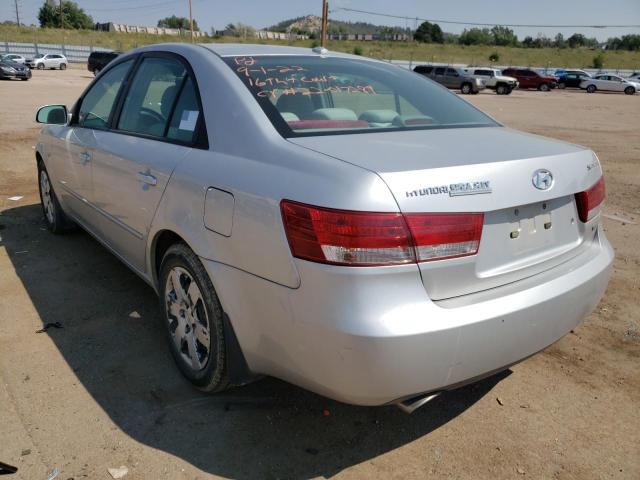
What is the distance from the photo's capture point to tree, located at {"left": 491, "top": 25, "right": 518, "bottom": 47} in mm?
105688

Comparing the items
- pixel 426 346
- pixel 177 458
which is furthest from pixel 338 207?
pixel 177 458

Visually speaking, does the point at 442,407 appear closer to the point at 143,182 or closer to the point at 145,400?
the point at 145,400

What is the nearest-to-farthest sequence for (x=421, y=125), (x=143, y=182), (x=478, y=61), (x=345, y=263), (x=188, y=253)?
(x=345, y=263)
(x=188, y=253)
(x=421, y=125)
(x=143, y=182)
(x=478, y=61)

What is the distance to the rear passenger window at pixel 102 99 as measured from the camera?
3.79 metres

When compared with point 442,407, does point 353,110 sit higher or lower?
higher

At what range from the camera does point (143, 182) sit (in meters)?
3.00

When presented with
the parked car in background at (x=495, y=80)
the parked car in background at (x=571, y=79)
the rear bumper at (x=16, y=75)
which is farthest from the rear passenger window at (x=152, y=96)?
the parked car in background at (x=571, y=79)

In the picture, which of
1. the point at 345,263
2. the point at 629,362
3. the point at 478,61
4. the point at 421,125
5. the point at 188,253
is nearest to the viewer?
the point at 345,263

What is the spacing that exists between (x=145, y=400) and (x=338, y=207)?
61.8 inches

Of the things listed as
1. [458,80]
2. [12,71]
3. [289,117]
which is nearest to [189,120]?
[289,117]

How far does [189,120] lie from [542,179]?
1692 millimetres

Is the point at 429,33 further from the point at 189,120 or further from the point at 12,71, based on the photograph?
the point at 189,120

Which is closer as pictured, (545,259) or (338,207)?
(338,207)

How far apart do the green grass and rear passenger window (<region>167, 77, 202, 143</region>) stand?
62761 mm
